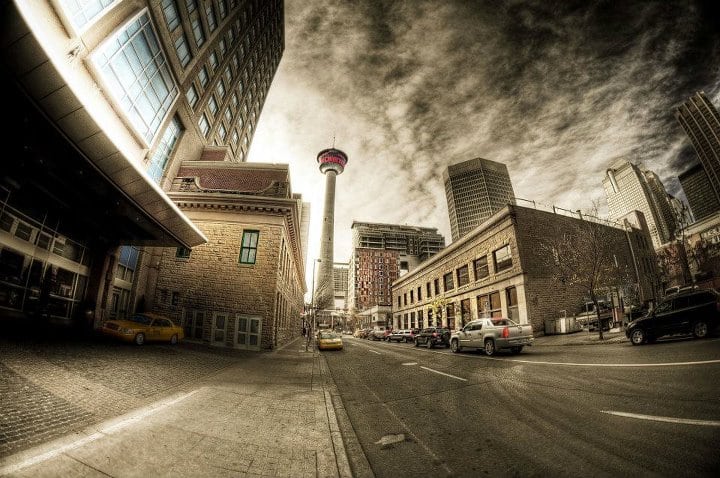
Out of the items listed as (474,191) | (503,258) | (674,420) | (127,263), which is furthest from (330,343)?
(474,191)

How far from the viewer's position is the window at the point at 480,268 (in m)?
26.7

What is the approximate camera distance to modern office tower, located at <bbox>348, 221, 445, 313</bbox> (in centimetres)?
10794

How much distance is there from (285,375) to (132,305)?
13615 mm

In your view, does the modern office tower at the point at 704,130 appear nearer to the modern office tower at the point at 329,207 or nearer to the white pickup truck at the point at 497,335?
the modern office tower at the point at 329,207

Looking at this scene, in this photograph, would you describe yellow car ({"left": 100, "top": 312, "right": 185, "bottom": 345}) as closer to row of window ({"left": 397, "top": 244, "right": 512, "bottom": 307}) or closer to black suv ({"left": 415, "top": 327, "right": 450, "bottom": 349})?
black suv ({"left": 415, "top": 327, "right": 450, "bottom": 349})

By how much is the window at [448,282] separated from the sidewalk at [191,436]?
2831cm

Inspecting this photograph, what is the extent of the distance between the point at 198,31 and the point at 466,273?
1273 inches

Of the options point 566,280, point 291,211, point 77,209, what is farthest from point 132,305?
point 566,280

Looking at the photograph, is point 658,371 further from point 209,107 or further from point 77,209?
point 209,107

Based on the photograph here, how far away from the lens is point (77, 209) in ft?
37.4

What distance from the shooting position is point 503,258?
78.9 feet

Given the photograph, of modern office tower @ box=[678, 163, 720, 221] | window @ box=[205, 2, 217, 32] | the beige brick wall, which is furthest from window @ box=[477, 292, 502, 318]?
modern office tower @ box=[678, 163, 720, 221]

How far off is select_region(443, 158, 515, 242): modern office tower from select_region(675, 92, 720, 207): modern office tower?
6162 cm

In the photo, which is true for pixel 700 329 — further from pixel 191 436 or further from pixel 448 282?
pixel 448 282
